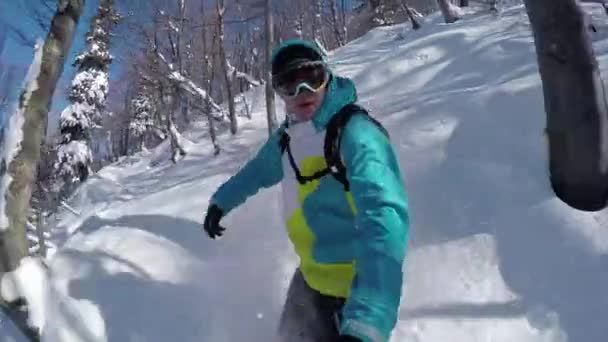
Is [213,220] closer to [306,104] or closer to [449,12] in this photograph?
[306,104]

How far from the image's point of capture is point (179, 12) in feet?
50.6

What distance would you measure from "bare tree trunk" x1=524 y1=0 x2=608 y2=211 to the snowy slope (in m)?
0.18

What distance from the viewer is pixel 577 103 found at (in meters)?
3.33

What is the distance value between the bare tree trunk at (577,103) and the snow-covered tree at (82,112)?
21.4m

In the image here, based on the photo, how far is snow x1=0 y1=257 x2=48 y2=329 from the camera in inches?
97.3

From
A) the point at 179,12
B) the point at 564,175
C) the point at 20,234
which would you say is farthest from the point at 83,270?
the point at 179,12

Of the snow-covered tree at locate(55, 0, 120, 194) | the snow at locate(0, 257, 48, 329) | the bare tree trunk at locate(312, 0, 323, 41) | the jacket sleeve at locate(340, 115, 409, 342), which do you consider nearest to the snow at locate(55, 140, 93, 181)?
the snow-covered tree at locate(55, 0, 120, 194)

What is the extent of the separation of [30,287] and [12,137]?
27.6 inches

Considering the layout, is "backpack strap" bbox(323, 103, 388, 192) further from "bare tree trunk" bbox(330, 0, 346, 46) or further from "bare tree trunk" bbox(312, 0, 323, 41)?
"bare tree trunk" bbox(312, 0, 323, 41)

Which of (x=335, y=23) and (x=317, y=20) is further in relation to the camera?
(x=317, y=20)

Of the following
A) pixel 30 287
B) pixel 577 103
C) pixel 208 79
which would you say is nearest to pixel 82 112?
pixel 208 79

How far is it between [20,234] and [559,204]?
2.94 metres

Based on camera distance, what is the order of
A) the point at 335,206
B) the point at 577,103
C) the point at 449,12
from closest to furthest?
the point at 335,206, the point at 577,103, the point at 449,12

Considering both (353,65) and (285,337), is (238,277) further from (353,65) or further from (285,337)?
(353,65)
